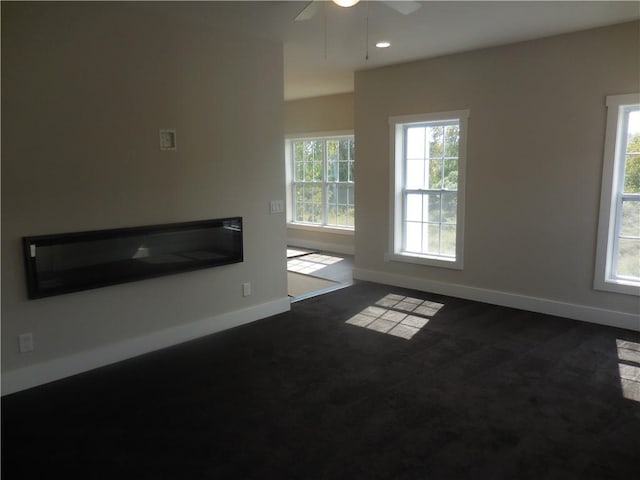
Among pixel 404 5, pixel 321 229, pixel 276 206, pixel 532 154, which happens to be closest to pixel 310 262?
pixel 321 229

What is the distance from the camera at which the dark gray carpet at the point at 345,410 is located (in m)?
2.24

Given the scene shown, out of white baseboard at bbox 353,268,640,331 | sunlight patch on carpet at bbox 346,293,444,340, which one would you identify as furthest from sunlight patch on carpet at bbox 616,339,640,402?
sunlight patch on carpet at bbox 346,293,444,340

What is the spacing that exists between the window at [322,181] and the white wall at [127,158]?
10.7 feet

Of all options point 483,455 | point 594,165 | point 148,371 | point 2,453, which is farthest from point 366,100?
point 2,453

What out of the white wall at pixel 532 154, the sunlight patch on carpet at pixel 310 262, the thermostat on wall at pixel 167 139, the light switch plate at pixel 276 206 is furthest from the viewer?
the sunlight patch on carpet at pixel 310 262

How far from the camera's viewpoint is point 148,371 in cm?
326

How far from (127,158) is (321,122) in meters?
4.68

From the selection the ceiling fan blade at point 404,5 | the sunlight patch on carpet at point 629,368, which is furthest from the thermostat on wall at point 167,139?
the sunlight patch on carpet at point 629,368

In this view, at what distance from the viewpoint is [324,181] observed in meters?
7.85

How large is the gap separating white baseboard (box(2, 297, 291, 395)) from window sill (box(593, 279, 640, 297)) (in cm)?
294

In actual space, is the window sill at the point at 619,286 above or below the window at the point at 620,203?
below

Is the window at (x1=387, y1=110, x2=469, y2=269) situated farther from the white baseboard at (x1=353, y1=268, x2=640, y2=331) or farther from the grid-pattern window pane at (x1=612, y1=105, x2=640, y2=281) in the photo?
the grid-pattern window pane at (x1=612, y1=105, x2=640, y2=281)

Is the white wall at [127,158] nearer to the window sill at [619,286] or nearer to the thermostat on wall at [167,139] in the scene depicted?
the thermostat on wall at [167,139]

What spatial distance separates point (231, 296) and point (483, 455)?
2.53 metres
